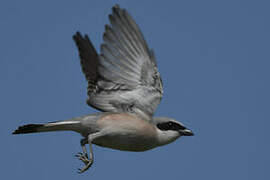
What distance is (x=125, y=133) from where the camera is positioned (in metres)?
9.11

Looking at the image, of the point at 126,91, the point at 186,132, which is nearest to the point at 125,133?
the point at 126,91

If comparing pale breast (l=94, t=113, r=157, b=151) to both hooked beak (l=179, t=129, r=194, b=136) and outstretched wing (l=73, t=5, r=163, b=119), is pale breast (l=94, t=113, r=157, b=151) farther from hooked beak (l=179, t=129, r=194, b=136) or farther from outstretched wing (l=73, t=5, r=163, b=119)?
hooked beak (l=179, t=129, r=194, b=136)

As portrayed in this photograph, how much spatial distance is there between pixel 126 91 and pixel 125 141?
927 mm

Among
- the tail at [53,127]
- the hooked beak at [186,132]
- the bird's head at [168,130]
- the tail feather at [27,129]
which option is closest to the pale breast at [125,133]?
the bird's head at [168,130]

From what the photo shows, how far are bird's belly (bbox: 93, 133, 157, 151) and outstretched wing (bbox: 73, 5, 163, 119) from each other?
0.51m

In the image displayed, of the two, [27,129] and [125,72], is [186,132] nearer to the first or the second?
[125,72]

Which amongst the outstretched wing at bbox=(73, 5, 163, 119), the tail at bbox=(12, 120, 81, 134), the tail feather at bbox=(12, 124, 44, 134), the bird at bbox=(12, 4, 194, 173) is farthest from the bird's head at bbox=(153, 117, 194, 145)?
the tail feather at bbox=(12, 124, 44, 134)

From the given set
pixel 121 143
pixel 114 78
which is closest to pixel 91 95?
pixel 114 78

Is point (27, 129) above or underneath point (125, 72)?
underneath

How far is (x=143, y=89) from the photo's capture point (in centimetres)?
962

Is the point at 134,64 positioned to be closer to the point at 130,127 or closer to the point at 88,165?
the point at 130,127

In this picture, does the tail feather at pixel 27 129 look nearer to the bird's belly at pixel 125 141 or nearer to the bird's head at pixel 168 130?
the bird's belly at pixel 125 141

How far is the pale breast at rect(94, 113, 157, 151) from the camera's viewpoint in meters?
9.09

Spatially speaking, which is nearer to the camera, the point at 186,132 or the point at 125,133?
the point at 125,133
